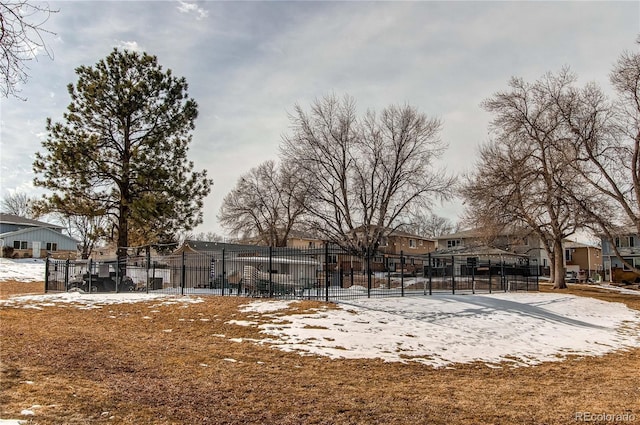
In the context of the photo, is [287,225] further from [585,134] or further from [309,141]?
[585,134]

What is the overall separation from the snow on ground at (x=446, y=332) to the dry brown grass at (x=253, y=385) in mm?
677

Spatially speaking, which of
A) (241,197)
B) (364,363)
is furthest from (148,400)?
(241,197)

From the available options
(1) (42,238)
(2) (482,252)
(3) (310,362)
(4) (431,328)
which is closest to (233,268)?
(4) (431,328)

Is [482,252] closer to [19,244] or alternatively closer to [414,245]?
[414,245]

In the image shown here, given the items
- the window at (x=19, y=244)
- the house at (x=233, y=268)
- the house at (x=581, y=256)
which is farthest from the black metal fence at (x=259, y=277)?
the house at (x=581, y=256)

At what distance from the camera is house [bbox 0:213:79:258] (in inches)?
1812

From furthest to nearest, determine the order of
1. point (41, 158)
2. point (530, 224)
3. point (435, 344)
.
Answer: point (530, 224)
point (41, 158)
point (435, 344)

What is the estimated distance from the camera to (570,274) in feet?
177

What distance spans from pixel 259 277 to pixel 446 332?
8421 mm

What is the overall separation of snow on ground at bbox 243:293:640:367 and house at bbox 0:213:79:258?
40906 millimetres

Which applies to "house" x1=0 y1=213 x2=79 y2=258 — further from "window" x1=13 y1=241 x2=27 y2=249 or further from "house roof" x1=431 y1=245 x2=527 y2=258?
A: "house roof" x1=431 y1=245 x2=527 y2=258

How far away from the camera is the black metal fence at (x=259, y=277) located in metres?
16.9

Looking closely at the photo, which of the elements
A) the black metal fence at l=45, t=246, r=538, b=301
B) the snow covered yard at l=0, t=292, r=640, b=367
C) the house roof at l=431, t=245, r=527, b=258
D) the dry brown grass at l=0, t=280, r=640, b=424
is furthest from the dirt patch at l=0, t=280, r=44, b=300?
the house roof at l=431, t=245, r=527, b=258

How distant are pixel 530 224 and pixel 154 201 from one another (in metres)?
24.8
